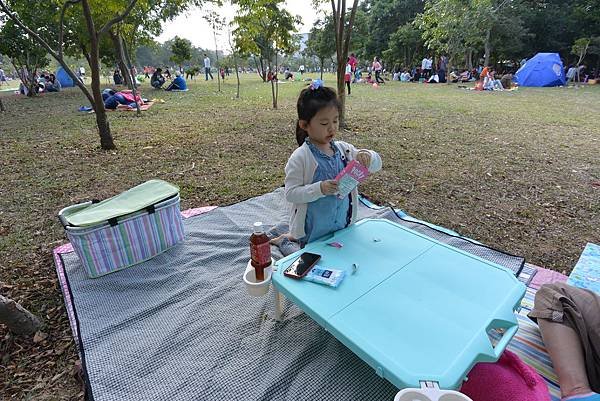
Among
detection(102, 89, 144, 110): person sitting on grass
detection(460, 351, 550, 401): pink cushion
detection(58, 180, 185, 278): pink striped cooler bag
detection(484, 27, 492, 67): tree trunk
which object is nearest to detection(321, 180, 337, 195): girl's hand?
detection(460, 351, 550, 401): pink cushion

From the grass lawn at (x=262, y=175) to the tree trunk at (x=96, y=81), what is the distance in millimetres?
265

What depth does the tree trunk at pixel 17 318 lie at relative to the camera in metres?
1.92

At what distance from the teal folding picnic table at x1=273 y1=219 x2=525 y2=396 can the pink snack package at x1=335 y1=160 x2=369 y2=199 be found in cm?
35

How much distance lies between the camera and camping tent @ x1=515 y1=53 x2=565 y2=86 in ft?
56.3

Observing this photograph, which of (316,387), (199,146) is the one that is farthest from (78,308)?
(199,146)

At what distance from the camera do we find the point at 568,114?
858cm

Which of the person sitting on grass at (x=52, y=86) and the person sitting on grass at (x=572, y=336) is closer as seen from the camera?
the person sitting on grass at (x=572, y=336)

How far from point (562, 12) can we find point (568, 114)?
65.4ft

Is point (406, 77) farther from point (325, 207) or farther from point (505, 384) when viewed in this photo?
point (505, 384)

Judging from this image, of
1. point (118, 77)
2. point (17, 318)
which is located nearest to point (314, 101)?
point (17, 318)

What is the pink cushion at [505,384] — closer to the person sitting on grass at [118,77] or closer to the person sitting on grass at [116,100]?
the person sitting on grass at [116,100]

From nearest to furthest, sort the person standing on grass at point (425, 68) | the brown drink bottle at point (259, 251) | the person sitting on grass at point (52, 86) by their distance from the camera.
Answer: the brown drink bottle at point (259, 251), the person sitting on grass at point (52, 86), the person standing on grass at point (425, 68)

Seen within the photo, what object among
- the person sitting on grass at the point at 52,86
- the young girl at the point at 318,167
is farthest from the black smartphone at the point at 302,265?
the person sitting on grass at the point at 52,86

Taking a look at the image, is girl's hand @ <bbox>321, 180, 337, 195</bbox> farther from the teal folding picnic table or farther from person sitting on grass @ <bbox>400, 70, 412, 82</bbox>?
person sitting on grass @ <bbox>400, 70, 412, 82</bbox>
